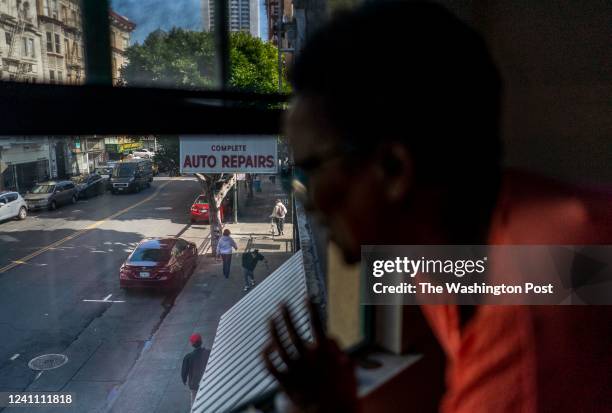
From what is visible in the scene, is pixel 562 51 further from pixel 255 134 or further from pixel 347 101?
pixel 347 101

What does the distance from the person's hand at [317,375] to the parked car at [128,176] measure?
2931cm

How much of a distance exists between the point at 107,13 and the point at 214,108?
1.27 ft

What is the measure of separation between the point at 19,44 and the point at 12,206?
22.0 metres

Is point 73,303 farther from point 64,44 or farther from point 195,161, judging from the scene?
point 64,44

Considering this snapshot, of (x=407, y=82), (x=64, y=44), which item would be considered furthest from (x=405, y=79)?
(x=64, y=44)

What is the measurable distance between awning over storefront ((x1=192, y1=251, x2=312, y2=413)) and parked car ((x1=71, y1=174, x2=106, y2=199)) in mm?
21561

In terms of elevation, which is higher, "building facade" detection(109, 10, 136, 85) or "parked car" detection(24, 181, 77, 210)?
"building facade" detection(109, 10, 136, 85)

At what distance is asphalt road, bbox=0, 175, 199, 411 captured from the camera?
805 cm

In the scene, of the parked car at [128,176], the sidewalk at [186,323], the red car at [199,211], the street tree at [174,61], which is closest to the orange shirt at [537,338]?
the street tree at [174,61]

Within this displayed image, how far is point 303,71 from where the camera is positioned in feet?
3.36

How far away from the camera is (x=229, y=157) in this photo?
369 inches

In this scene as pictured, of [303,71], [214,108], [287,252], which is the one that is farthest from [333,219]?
[287,252]

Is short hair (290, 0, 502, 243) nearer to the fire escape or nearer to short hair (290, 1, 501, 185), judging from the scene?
short hair (290, 1, 501, 185)

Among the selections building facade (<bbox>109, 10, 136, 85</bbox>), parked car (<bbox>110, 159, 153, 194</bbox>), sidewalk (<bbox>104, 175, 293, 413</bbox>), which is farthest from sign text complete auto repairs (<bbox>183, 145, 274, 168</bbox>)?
parked car (<bbox>110, 159, 153, 194</bbox>)
